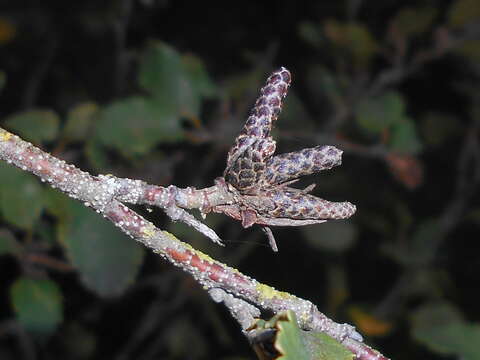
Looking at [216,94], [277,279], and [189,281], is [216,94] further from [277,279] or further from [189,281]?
[277,279]

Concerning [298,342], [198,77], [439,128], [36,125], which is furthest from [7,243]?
[439,128]

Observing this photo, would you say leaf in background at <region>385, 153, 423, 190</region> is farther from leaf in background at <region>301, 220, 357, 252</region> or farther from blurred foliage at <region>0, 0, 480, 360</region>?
leaf in background at <region>301, 220, 357, 252</region>

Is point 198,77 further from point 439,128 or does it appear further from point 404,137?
point 439,128

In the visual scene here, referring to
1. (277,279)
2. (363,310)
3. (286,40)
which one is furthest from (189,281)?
(286,40)

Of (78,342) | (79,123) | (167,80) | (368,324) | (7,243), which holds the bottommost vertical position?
(7,243)

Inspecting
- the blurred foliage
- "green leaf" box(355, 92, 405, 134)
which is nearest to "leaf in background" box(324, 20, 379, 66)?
the blurred foliage
